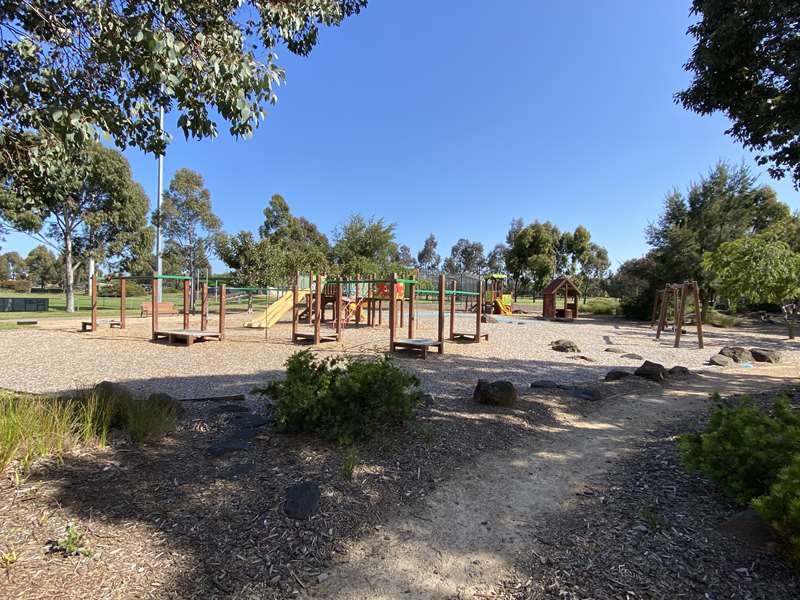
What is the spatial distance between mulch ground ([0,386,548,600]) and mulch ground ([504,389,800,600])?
96 cm

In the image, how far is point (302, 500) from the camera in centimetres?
272

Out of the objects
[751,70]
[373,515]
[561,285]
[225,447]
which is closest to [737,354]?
[751,70]

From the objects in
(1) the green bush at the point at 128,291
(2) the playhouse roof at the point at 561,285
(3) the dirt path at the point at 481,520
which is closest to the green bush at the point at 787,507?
(3) the dirt path at the point at 481,520

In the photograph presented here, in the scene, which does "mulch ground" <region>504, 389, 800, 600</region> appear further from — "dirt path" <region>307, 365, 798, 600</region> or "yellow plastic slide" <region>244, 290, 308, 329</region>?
"yellow plastic slide" <region>244, 290, 308, 329</region>

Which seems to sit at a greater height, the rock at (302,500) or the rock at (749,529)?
the rock at (749,529)

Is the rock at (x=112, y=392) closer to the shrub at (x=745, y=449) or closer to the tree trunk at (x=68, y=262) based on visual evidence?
the shrub at (x=745, y=449)

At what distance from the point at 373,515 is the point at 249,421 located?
2.10 metres

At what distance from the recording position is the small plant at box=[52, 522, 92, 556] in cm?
218

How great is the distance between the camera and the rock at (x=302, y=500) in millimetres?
2635

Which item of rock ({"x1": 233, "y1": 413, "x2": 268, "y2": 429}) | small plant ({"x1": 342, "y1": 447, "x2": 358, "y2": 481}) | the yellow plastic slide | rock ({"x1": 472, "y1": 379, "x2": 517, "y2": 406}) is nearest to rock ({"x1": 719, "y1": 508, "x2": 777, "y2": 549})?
small plant ({"x1": 342, "y1": 447, "x2": 358, "y2": 481})

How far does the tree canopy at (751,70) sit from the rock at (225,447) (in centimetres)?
666

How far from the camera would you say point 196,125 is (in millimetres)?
3717

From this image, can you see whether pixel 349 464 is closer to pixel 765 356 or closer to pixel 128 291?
pixel 765 356

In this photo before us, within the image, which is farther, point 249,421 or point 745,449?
point 249,421
